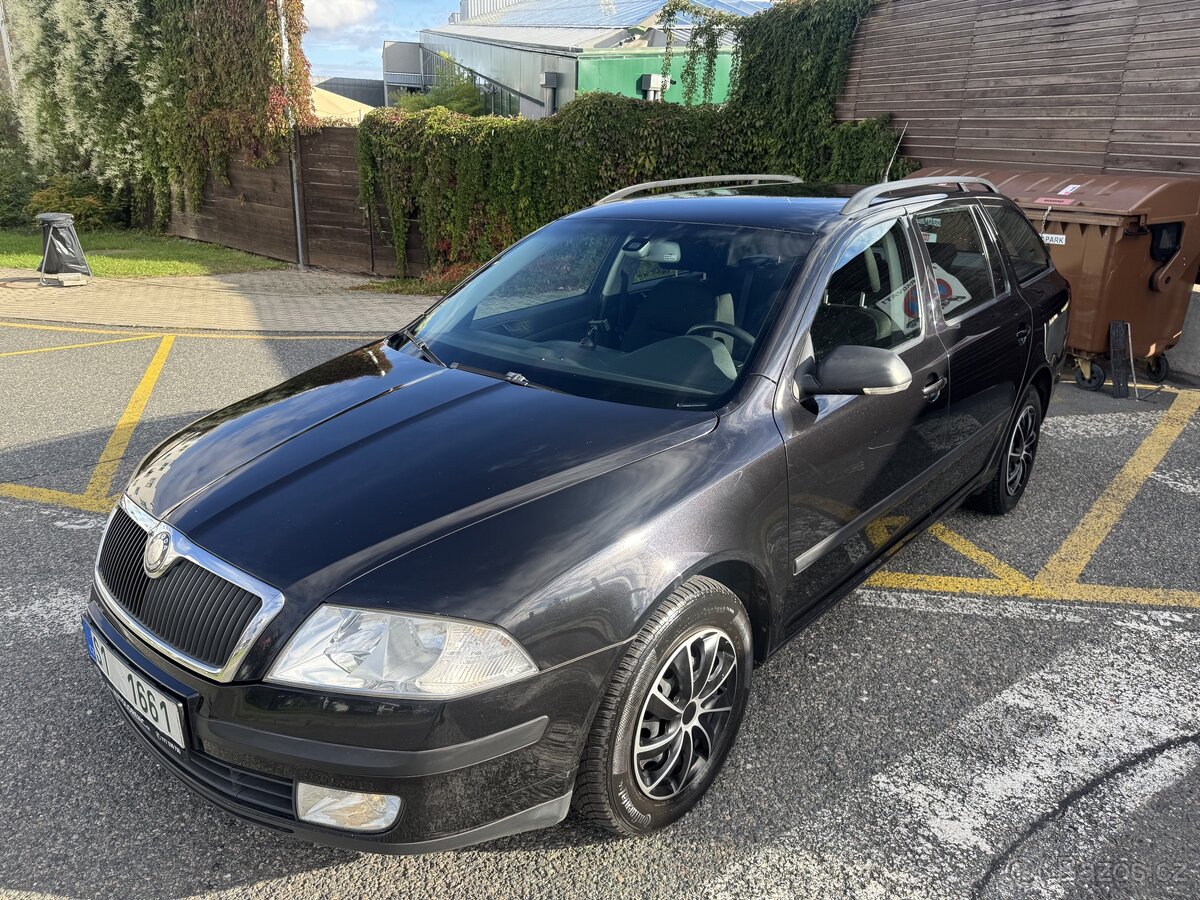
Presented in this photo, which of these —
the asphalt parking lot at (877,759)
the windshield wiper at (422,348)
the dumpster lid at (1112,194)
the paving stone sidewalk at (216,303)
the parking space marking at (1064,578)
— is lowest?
the paving stone sidewalk at (216,303)

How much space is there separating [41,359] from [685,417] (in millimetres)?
6979

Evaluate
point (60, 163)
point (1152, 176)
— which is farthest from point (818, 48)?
point (60, 163)

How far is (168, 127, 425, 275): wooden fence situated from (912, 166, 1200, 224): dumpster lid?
Answer: 8.32 meters

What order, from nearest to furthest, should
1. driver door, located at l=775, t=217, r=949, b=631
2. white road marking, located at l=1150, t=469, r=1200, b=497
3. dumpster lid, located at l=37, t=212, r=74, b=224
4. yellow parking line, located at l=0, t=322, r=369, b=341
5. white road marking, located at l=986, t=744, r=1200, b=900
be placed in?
white road marking, located at l=986, t=744, r=1200, b=900 < driver door, located at l=775, t=217, r=949, b=631 < white road marking, located at l=1150, t=469, r=1200, b=497 < yellow parking line, located at l=0, t=322, r=369, b=341 < dumpster lid, located at l=37, t=212, r=74, b=224

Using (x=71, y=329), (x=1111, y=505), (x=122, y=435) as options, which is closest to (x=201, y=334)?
(x=71, y=329)

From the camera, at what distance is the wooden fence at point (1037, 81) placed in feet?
24.1

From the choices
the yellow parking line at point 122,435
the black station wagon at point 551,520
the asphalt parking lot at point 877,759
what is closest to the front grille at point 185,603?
the black station wagon at point 551,520

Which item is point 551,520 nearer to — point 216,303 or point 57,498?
point 57,498

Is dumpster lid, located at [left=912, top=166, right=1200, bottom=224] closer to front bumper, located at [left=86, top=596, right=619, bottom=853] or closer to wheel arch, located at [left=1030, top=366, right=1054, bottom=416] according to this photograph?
wheel arch, located at [left=1030, top=366, right=1054, bottom=416]

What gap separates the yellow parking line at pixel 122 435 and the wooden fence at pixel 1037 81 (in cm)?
775

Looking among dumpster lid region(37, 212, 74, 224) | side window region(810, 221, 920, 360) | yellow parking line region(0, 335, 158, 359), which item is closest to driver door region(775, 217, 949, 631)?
side window region(810, 221, 920, 360)

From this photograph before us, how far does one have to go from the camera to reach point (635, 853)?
7.71ft

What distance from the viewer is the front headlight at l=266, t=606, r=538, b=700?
1.91 metres

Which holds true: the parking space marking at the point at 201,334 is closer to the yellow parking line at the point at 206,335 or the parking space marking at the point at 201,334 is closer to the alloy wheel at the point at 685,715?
the yellow parking line at the point at 206,335
